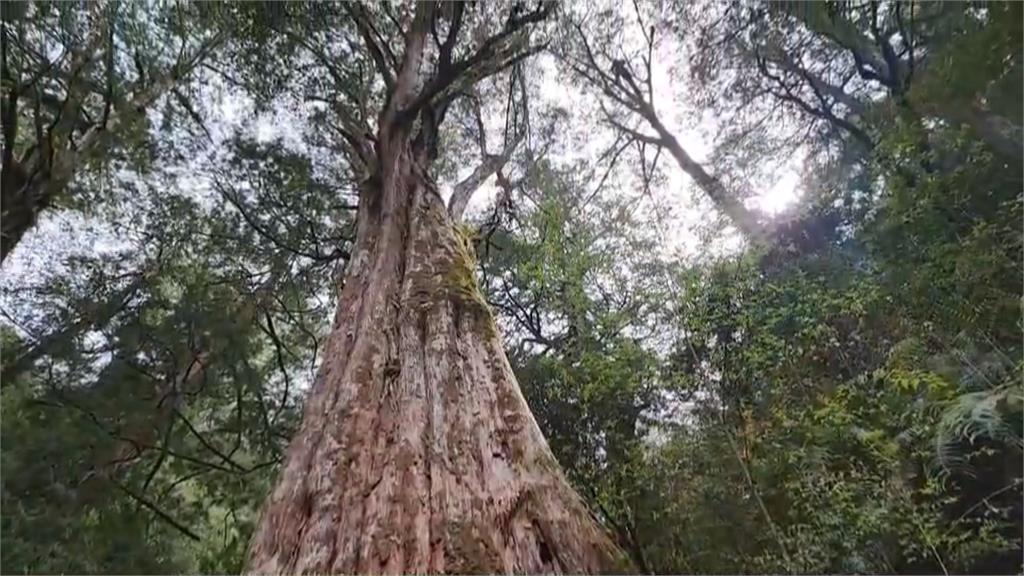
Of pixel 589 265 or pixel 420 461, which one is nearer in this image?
pixel 420 461

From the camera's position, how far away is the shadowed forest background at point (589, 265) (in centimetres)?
195

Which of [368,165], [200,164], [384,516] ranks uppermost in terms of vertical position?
[200,164]

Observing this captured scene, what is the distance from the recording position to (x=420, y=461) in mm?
1527

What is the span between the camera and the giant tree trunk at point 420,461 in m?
1.25

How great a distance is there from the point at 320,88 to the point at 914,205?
13.0ft

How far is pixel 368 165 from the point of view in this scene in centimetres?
347

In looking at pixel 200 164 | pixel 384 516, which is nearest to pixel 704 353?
pixel 384 516

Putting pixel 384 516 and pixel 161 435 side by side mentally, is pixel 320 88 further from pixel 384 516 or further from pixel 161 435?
pixel 384 516

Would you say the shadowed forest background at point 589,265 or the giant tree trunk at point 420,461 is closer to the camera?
the giant tree trunk at point 420,461

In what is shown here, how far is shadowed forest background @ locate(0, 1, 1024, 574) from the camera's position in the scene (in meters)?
1.95

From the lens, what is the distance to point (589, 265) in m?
3.82

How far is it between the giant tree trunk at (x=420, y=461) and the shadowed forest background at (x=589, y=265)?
1.01ft

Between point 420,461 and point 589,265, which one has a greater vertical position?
point 589,265

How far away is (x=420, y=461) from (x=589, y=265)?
2.50 metres
